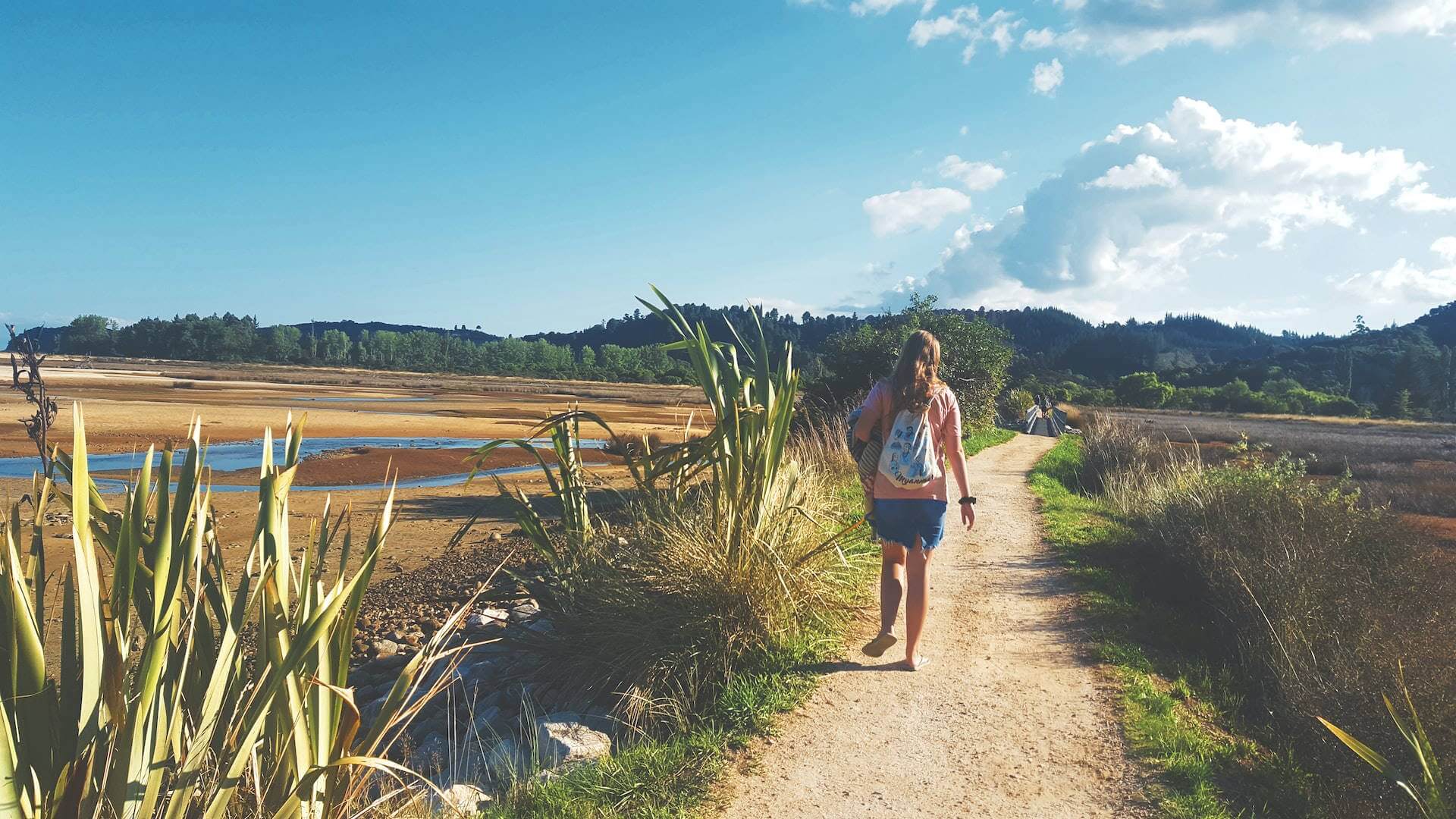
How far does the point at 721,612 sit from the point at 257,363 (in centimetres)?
12189

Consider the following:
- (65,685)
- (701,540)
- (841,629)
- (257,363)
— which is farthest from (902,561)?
(257,363)

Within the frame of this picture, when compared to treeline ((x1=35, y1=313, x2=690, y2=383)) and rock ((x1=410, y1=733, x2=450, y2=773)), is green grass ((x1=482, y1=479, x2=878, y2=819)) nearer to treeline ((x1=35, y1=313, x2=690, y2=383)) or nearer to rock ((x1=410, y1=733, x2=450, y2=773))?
rock ((x1=410, y1=733, x2=450, y2=773))

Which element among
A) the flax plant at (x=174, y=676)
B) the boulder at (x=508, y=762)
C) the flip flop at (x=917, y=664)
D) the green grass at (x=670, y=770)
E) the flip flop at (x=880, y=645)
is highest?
the flax plant at (x=174, y=676)

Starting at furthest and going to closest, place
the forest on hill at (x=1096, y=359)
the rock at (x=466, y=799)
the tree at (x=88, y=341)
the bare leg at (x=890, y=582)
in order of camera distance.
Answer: the tree at (x=88, y=341) < the forest on hill at (x=1096, y=359) < the bare leg at (x=890, y=582) < the rock at (x=466, y=799)

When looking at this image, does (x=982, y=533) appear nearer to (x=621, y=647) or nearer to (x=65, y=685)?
(x=621, y=647)

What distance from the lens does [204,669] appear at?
247 cm

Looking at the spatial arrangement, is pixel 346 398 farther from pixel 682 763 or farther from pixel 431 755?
pixel 682 763

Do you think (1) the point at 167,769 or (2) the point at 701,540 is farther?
(2) the point at 701,540

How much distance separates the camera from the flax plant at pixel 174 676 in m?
1.96

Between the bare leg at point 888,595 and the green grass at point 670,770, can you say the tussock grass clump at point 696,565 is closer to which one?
the green grass at point 670,770

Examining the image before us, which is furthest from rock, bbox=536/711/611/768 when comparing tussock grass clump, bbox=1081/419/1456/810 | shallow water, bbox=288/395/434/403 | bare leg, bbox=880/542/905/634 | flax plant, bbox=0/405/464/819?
shallow water, bbox=288/395/434/403

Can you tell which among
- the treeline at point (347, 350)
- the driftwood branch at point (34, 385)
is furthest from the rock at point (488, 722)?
the treeline at point (347, 350)

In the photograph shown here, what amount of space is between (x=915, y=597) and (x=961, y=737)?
0.83 meters

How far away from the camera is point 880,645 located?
4.86 m
